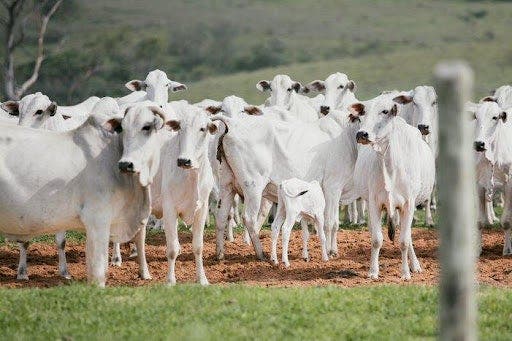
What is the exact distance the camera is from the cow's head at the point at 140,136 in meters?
10.9

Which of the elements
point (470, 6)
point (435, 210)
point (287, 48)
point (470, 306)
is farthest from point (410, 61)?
point (470, 306)

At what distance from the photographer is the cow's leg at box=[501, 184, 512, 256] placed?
15508 mm

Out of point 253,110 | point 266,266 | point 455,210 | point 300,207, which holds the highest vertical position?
point 253,110

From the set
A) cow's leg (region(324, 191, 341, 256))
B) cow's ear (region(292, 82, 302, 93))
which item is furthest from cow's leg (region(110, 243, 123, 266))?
cow's ear (region(292, 82, 302, 93))

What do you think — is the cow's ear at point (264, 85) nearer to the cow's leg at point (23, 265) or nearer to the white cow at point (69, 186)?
the cow's leg at point (23, 265)

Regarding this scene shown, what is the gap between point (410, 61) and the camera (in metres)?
73.1

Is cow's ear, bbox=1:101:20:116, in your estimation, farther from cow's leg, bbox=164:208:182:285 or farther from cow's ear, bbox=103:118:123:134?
cow's ear, bbox=103:118:123:134

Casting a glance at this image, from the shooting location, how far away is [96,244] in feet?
35.4

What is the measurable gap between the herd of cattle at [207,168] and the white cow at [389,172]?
0.05 feet

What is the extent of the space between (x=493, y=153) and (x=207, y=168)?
5.42 meters

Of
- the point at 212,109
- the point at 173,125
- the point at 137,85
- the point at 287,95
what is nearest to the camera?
the point at 173,125

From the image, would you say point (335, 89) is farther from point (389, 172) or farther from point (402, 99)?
point (389, 172)

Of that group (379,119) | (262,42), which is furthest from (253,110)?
(262,42)

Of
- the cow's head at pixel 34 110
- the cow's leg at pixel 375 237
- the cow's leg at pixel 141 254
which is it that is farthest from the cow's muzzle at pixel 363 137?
the cow's head at pixel 34 110
